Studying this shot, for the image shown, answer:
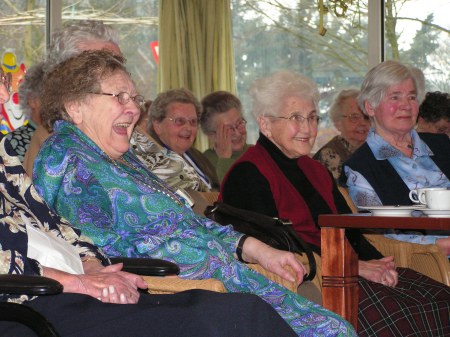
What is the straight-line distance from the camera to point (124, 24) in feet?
23.4

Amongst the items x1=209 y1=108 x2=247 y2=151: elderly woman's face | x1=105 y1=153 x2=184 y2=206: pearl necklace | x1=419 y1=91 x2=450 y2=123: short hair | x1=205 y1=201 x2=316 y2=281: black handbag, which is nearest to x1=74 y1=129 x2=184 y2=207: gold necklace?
x1=105 y1=153 x2=184 y2=206: pearl necklace

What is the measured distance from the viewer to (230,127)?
5855 mm

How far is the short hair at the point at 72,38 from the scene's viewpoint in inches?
118

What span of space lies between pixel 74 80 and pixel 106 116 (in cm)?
15

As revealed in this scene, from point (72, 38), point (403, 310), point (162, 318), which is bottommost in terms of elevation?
point (403, 310)

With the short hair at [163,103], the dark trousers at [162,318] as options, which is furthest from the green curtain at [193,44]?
the dark trousers at [162,318]

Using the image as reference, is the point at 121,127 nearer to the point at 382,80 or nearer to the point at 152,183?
the point at 152,183

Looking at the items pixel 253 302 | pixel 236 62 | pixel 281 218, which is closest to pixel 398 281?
pixel 281 218

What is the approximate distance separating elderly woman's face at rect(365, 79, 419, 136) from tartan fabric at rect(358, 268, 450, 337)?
88cm

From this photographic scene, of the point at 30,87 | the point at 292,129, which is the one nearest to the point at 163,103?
the point at 30,87

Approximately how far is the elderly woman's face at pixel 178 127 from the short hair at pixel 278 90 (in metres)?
1.71

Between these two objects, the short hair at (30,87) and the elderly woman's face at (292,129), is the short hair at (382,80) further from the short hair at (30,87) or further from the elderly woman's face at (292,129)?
the short hair at (30,87)

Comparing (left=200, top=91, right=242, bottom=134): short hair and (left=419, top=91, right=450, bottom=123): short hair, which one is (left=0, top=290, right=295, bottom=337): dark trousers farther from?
(left=200, top=91, right=242, bottom=134): short hair

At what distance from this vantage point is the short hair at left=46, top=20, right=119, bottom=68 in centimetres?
299
